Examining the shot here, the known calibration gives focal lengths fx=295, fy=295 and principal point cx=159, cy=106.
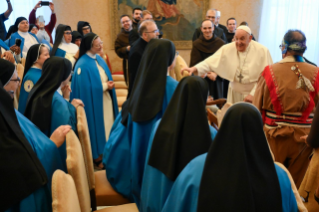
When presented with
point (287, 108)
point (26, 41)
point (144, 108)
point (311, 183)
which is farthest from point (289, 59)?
point (26, 41)

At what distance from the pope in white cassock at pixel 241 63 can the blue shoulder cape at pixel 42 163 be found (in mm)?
2201

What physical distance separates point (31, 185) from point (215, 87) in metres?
4.01

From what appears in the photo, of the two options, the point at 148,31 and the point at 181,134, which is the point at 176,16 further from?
the point at 181,134

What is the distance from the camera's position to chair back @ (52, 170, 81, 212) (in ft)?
3.71

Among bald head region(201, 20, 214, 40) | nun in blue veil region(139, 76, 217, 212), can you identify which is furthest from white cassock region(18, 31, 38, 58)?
nun in blue veil region(139, 76, 217, 212)

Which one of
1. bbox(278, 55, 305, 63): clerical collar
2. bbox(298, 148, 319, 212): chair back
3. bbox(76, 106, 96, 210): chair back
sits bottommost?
bbox(298, 148, 319, 212): chair back

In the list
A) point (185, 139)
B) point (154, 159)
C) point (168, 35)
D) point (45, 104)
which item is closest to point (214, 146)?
point (185, 139)

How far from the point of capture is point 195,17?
27.8 ft

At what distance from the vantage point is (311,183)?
2.29 metres

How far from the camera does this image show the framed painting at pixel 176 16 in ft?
27.1

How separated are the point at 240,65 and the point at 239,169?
291 cm

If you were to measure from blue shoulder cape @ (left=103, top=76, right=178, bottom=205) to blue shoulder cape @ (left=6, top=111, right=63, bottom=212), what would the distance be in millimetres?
603

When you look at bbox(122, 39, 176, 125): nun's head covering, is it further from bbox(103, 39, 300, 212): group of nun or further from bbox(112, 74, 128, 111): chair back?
bbox(112, 74, 128, 111): chair back

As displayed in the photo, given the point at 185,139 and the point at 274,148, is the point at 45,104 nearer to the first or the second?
the point at 185,139
